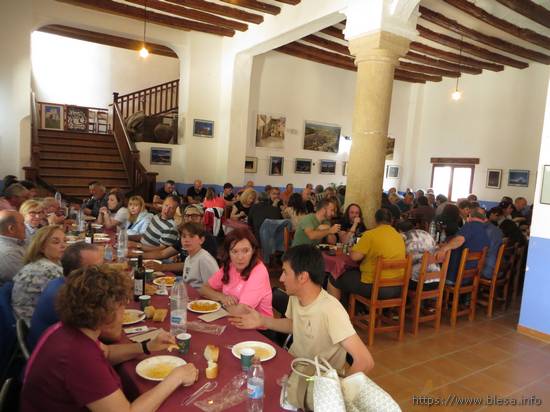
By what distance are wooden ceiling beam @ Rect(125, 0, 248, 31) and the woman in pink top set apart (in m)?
7.00

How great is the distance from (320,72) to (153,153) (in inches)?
221

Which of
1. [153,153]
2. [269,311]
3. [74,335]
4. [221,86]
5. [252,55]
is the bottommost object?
[269,311]

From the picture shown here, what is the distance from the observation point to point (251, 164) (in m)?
11.2

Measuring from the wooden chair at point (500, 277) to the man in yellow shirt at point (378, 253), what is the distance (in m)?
1.63

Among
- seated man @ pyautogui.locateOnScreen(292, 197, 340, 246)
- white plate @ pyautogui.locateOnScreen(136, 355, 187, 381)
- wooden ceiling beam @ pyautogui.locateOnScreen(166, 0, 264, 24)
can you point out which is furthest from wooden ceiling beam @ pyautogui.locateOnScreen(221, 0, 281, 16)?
white plate @ pyautogui.locateOnScreen(136, 355, 187, 381)

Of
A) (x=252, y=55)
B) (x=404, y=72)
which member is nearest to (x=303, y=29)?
(x=252, y=55)

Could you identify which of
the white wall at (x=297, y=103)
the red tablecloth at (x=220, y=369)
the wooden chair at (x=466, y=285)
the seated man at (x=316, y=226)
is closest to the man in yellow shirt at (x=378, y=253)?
the seated man at (x=316, y=226)

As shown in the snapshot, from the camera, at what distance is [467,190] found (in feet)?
40.9

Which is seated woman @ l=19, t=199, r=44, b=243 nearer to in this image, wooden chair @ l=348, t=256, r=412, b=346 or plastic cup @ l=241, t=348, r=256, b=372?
plastic cup @ l=241, t=348, r=256, b=372

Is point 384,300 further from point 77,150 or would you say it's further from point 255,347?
point 77,150

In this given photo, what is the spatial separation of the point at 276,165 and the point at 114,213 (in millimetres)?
6109

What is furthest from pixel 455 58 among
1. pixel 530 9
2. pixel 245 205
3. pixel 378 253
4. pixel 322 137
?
pixel 378 253

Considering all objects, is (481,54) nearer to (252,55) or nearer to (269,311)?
(252,55)

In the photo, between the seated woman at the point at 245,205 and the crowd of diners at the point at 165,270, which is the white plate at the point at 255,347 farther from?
the seated woman at the point at 245,205
